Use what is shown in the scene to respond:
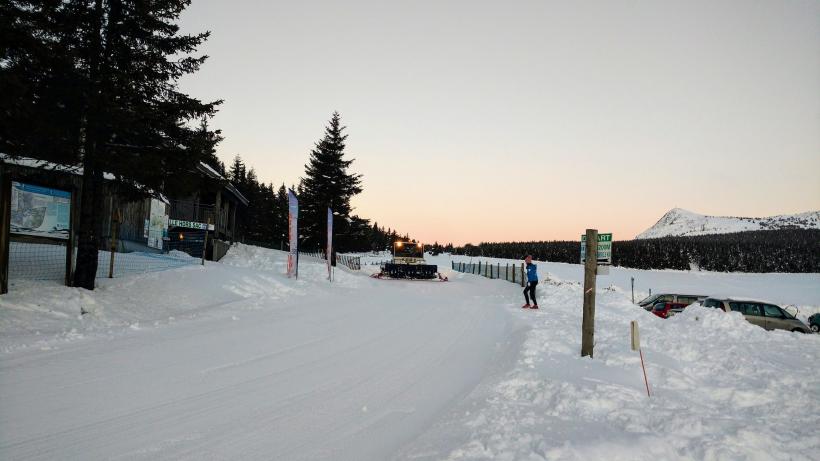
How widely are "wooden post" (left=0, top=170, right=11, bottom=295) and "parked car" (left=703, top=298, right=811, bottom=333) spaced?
1794 centimetres

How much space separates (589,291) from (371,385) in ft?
14.4

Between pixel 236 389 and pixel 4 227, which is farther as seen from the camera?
pixel 4 227

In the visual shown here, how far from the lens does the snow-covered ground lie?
155 inches

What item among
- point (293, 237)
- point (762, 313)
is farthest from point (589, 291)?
point (293, 237)

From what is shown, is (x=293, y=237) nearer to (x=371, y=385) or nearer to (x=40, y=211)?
(x=40, y=211)

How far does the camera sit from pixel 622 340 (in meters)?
9.34

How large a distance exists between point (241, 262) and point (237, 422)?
24.9 meters

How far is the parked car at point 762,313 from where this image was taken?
→ 13.2 meters

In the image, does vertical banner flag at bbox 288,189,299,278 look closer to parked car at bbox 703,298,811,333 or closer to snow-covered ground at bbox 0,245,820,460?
snow-covered ground at bbox 0,245,820,460

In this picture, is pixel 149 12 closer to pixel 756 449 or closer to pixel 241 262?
pixel 756 449

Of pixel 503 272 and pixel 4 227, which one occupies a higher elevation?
pixel 4 227

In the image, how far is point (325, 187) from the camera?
36812 mm

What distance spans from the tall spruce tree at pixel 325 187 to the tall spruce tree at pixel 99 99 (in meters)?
23.8

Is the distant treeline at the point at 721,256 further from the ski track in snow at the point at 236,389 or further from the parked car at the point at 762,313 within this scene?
the ski track in snow at the point at 236,389
